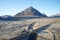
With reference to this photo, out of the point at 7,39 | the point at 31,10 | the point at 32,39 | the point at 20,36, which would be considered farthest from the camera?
the point at 31,10

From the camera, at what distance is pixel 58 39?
752 centimetres

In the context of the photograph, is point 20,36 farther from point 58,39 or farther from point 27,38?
point 58,39

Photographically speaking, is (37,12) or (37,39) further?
(37,12)

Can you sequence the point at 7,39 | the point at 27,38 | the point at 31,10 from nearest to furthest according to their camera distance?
the point at 7,39
the point at 27,38
the point at 31,10

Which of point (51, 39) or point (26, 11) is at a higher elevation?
point (26, 11)

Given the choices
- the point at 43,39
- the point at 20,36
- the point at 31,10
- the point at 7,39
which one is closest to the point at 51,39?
the point at 43,39

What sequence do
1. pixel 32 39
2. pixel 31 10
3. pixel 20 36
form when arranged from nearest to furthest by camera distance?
pixel 20 36 → pixel 32 39 → pixel 31 10

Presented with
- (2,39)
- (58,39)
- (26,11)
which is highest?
(26,11)

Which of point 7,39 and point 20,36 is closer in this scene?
point 7,39

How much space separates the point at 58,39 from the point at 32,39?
5.70ft

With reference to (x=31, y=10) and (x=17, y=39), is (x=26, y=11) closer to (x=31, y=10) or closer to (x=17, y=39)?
(x=31, y=10)

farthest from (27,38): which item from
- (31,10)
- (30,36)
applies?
(31,10)

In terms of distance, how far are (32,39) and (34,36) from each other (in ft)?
1.25

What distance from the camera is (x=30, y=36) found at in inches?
302
